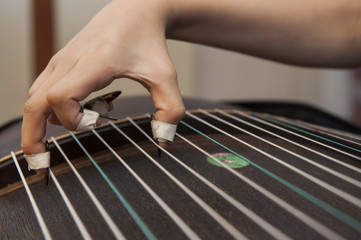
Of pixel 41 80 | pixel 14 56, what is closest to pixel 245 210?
pixel 41 80

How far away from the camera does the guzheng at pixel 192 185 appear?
41 centimetres

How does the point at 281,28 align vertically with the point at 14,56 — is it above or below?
above

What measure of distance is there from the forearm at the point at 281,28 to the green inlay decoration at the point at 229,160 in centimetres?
25

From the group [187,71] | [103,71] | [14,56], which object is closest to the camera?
[103,71]

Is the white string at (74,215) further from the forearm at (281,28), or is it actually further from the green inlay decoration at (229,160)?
the forearm at (281,28)

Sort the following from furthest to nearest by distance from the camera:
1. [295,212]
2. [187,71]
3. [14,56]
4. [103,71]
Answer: [187,71] → [14,56] → [103,71] → [295,212]

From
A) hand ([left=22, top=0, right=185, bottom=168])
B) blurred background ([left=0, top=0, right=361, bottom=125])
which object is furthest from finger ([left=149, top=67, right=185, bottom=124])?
blurred background ([left=0, top=0, right=361, bottom=125])

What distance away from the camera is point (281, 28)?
82 cm

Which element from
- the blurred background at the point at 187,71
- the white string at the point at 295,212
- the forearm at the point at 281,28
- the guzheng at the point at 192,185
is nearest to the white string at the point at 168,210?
the guzheng at the point at 192,185

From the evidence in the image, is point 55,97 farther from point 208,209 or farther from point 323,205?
point 323,205

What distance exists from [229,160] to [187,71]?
7.27ft

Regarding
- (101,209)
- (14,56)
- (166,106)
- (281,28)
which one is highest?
(281,28)

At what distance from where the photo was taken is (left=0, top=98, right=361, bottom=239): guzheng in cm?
41

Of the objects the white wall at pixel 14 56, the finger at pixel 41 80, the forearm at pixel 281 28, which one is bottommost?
the white wall at pixel 14 56
